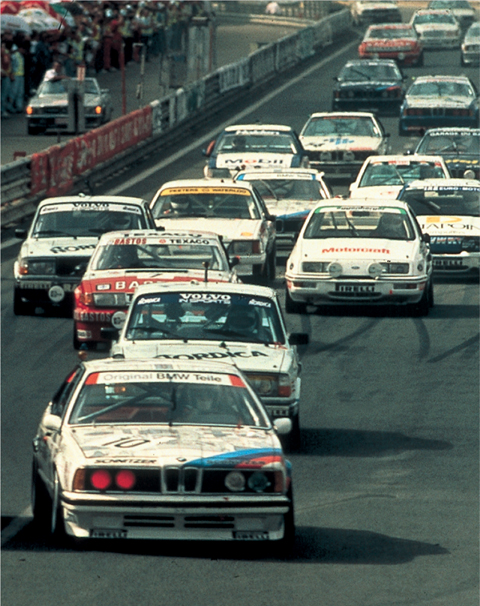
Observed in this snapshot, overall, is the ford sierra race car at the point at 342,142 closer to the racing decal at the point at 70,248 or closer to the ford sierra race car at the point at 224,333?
the racing decal at the point at 70,248

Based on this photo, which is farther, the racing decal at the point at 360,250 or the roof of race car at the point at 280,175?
the roof of race car at the point at 280,175

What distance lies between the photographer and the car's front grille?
18.6 meters

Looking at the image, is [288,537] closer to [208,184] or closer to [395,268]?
[395,268]

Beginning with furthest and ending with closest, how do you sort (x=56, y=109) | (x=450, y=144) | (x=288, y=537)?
1. (x=56, y=109)
2. (x=450, y=144)
3. (x=288, y=537)

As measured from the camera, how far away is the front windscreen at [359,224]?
1961 cm

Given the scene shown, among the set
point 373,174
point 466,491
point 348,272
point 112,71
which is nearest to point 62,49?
point 112,71

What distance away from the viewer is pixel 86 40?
44.5m

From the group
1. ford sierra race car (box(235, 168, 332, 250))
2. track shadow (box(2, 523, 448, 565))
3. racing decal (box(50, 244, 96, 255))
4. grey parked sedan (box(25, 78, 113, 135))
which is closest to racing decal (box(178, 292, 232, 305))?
track shadow (box(2, 523, 448, 565))

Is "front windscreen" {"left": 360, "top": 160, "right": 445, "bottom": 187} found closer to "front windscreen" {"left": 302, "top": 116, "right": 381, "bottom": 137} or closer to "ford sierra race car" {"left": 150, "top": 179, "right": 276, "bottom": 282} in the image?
"ford sierra race car" {"left": 150, "top": 179, "right": 276, "bottom": 282}

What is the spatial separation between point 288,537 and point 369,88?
3517cm

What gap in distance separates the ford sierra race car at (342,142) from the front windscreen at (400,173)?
17.8ft

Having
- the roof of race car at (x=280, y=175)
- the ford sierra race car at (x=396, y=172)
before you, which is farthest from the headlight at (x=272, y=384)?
the ford sierra race car at (x=396, y=172)

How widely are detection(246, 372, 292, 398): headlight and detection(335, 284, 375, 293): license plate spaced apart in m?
6.86

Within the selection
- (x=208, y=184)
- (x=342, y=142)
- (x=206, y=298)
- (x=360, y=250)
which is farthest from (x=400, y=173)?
(x=206, y=298)
